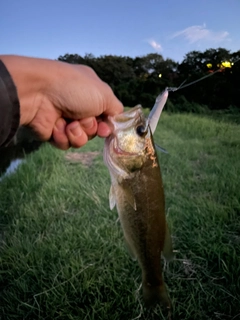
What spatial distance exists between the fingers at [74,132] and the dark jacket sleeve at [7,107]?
0.47 metres

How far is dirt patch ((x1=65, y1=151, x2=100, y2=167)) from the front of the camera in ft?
17.5

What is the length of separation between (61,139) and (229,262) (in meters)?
1.29

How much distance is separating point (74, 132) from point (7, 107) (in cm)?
54

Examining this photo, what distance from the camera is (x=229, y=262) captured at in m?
2.20

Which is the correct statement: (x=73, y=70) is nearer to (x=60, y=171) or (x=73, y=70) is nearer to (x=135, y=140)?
(x=135, y=140)

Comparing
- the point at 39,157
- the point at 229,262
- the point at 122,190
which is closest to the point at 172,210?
the point at 229,262

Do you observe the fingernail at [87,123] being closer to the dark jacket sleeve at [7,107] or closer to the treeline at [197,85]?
the dark jacket sleeve at [7,107]

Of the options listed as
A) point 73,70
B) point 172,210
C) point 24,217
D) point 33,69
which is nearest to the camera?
point 33,69

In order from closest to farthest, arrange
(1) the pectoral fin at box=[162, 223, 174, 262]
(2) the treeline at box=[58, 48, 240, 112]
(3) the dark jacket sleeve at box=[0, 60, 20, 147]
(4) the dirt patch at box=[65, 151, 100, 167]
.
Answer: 1. (3) the dark jacket sleeve at box=[0, 60, 20, 147]
2. (1) the pectoral fin at box=[162, 223, 174, 262]
3. (4) the dirt patch at box=[65, 151, 100, 167]
4. (2) the treeline at box=[58, 48, 240, 112]

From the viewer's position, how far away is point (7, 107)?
135cm

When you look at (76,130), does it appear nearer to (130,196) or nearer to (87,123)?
(87,123)

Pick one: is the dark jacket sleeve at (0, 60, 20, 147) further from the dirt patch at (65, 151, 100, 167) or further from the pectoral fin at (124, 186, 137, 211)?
the dirt patch at (65, 151, 100, 167)

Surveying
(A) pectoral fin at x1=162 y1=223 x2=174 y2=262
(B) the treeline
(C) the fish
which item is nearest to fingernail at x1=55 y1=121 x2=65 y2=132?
(C) the fish

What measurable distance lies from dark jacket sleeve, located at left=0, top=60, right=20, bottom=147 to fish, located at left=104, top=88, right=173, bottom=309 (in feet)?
1.28
